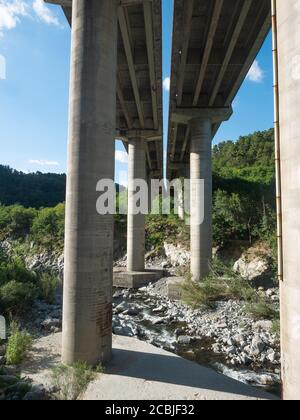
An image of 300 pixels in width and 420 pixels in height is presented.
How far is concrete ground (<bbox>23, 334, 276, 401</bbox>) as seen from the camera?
14.4ft

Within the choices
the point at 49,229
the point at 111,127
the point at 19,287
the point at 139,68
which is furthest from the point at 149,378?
the point at 49,229

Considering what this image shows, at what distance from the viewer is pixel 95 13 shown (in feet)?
17.9

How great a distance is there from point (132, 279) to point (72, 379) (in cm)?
1046

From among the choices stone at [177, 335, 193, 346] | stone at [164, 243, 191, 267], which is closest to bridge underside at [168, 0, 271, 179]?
stone at [164, 243, 191, 267]

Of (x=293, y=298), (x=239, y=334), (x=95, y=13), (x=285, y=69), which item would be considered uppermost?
(x=95, y=13)

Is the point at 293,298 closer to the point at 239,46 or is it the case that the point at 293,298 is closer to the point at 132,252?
the point at 239,46

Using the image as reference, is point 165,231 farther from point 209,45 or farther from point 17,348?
point 17,348

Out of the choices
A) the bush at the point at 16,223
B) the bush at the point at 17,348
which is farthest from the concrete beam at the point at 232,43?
the bush at the point at 16,223

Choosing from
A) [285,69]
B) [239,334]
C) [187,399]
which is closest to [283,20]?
[285,69]

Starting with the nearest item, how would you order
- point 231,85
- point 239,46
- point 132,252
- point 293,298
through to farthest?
point 293,298 → point 239,46 → point 231,85 → point 132,252

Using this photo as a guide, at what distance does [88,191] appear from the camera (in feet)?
17.4

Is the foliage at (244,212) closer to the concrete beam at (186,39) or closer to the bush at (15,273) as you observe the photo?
the concrete beam at (186,39)

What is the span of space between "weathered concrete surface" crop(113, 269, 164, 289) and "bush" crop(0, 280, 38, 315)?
21.3ft
